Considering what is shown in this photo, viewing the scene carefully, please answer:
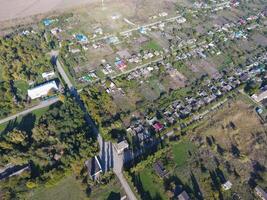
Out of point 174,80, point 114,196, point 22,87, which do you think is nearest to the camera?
point 114,196

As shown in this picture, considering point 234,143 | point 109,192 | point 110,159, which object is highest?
point 110,159

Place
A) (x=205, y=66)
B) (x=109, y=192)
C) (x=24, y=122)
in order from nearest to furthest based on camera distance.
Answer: (x=109, y=192) < (x=24, y=122) < (x=205, y=66)

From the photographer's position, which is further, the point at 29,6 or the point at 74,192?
the point at 29,6

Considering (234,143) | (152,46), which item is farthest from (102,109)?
(152,46)

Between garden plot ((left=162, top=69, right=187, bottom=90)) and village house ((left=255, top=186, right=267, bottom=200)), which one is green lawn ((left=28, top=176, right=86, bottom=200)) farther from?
garden plot ((left=162, top=69, right=187, bottom=90))

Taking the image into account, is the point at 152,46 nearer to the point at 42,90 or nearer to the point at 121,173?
the point at 42,90

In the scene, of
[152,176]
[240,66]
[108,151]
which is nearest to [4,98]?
[108,151]

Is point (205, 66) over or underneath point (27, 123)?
underneath

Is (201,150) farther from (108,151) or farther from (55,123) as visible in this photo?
(55,123)
